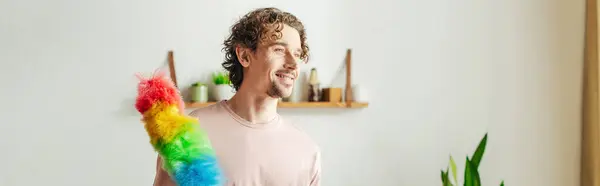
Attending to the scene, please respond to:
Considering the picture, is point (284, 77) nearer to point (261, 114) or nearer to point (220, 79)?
point (261, 114)

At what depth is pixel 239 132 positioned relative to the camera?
3.89ft

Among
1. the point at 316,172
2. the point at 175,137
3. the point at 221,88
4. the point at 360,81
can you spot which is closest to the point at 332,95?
the point at 360,81

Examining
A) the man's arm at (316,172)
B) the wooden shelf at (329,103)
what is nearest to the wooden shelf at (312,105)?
the wooden shelf at (329,103)

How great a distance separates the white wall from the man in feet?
5.35

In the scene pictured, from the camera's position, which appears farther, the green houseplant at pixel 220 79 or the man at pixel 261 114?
the green houseplant at pixel 220 79

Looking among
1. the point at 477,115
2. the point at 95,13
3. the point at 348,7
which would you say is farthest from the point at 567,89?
the point at 95,13

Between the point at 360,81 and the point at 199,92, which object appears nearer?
the point at 199,92

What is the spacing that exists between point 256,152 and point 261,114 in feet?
0.28

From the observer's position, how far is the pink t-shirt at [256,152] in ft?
3.75

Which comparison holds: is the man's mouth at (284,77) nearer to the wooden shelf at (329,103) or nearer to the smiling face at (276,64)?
the smiling face at (276,64)

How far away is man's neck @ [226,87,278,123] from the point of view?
1220mm

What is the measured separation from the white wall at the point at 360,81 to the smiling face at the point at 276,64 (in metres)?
1.65

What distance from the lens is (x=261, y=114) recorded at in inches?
48.4

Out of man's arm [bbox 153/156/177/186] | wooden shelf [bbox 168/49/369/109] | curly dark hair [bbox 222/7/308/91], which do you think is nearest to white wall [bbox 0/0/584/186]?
wooden shelf [bbox 168/49/369/109]
